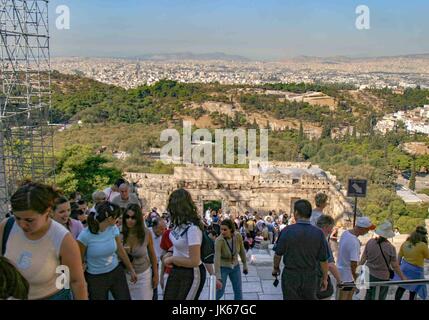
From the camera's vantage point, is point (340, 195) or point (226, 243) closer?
point (226, 243)

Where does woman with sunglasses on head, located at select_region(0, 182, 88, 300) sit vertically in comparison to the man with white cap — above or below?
above

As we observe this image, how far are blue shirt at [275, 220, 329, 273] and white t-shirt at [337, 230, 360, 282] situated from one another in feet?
1.92

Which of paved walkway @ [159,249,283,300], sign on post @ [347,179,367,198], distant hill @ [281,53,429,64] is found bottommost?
paved walkway @ [159,249,283,300]

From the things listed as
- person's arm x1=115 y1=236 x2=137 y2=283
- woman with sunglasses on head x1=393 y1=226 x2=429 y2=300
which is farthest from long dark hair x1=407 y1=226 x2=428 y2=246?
person's arm x1=115 y1=236 x2=137 y2=283

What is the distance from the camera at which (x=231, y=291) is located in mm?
3969

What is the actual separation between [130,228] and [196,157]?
23922mm

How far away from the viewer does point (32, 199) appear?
195 centimetres

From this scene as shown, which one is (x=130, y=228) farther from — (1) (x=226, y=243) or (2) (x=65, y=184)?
(2) (x=65, y=184)

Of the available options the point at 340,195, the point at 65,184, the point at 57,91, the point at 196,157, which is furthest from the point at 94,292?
the point at 57,91

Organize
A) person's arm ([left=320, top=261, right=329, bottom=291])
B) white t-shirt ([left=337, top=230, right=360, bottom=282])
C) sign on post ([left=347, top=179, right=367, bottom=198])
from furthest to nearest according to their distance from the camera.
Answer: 1. sign on post ([left=347, top=179, right=367, bottom=198])
2. white t-shirt ([left=337, top=230, right=360, bottom=282])
3. person's arm ([left=320, top=261, right=329, bottom=291])

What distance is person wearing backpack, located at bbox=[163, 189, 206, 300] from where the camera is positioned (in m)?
2.73

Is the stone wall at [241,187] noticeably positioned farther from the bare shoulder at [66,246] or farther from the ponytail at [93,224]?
the bare shoulder at [66,246]

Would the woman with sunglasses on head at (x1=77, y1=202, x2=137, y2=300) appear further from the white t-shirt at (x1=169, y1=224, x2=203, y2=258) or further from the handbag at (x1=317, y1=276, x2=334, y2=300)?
the handbag at (x1=317, y1=276, x2=334, y2=300)

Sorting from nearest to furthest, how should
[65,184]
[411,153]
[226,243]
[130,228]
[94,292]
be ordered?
[94,292]
[130,228]
[226,243]
[65,184]
[411,153]
